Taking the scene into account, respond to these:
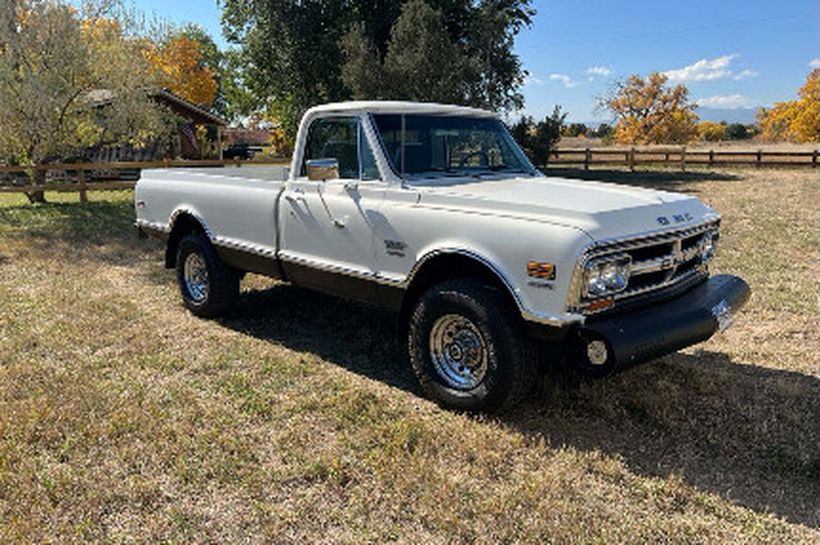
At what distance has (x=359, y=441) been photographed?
13.2 feet

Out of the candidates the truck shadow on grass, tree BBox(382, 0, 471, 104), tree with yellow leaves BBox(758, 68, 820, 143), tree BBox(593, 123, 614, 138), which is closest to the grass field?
the truck shadow on grass

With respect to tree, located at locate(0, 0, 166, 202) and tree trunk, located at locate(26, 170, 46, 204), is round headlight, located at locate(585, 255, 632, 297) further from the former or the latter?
tree trunk, located at locate(26, 170, 46, 204)

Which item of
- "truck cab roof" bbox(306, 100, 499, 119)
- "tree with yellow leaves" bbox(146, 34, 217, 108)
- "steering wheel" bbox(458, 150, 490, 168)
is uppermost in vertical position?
"tree with yellow leaves" bbox(146, 34, 217, 108)

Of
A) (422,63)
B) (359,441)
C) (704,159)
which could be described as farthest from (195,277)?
(704,159)

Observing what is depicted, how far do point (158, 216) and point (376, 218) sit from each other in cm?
330

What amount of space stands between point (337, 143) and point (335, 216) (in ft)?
2.29

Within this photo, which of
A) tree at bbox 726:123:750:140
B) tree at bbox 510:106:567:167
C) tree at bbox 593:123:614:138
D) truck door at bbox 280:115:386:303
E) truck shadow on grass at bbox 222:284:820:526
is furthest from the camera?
tree at bbox 726:123:750:140

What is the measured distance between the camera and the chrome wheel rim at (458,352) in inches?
168

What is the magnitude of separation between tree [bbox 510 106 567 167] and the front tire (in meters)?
21.0

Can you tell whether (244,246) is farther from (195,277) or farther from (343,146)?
(343,146)

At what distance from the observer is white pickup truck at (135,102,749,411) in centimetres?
379

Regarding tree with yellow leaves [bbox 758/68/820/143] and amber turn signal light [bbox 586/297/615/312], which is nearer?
amber turn signal light [bbox 586/297/615/312]

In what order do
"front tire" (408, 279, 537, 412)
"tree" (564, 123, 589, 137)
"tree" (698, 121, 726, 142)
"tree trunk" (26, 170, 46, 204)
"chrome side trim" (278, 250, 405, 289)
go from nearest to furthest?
"front tire" (408, 279, 537, 412) → "chrome side trim" (278, 250, 405, 289) → "tree trunk" (26, 170, 46, 204) → "tree" (698, 121, 726, 142) → "tree" (564, 123, 589, 137)

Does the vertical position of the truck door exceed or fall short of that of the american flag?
it falls short
